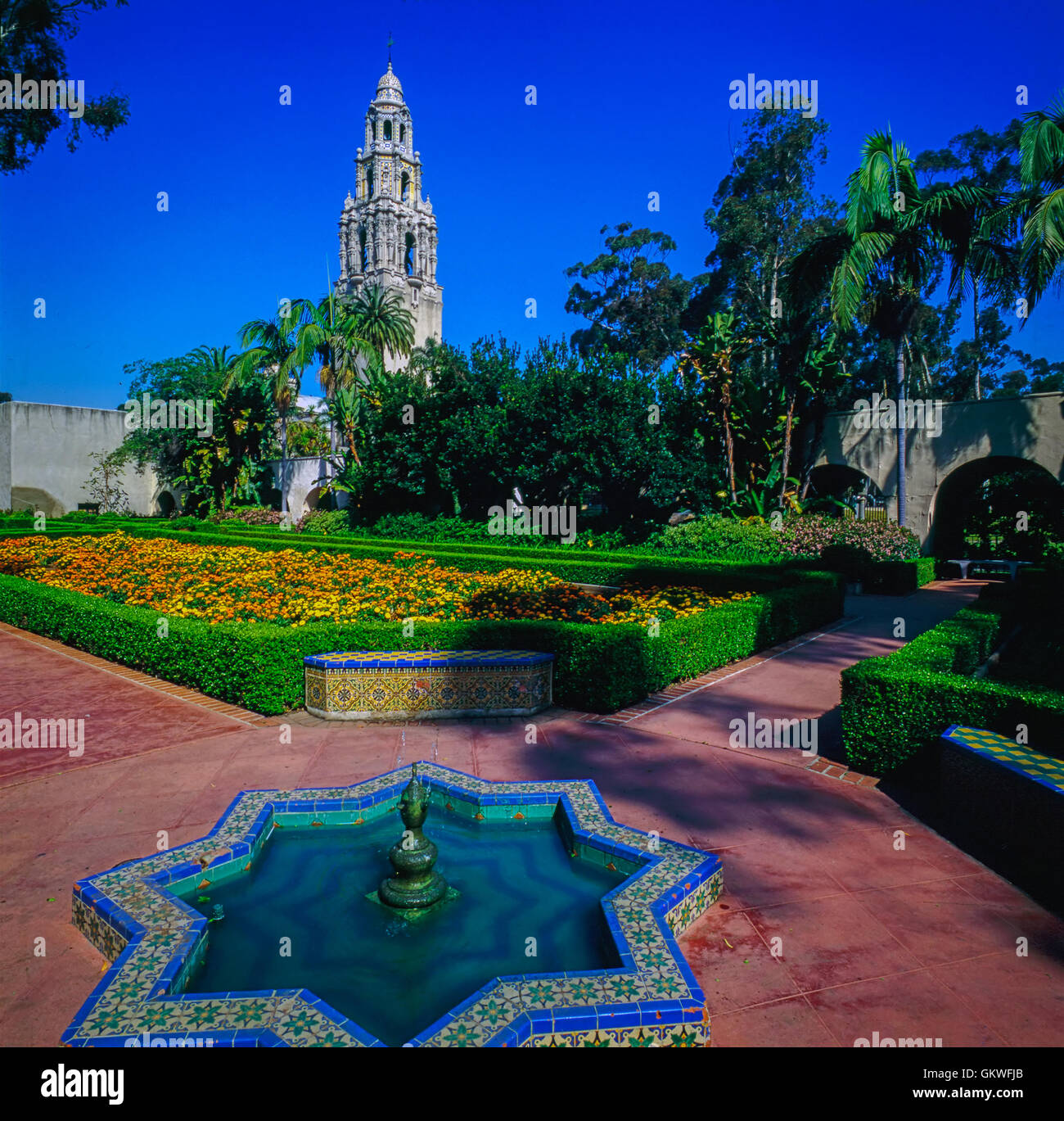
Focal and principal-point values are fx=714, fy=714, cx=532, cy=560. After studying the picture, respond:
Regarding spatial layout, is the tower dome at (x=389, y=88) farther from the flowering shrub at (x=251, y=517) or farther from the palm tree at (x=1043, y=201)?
the palm tree at (x=1043, y=201)

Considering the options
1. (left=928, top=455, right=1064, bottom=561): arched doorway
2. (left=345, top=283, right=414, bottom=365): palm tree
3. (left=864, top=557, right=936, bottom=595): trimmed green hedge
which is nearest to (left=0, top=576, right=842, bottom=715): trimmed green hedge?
(left=864, top=557, right=936, bottom=595): trimmed green hedge

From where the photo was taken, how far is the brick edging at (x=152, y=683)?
24.3ft

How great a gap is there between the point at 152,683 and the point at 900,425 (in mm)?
18971

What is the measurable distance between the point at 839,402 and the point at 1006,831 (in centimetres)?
3569

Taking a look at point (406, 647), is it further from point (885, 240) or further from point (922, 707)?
point (885, 240)

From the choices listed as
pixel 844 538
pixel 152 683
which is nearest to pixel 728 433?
pixel 844 538

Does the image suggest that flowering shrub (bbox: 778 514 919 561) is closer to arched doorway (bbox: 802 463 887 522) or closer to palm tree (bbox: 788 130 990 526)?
arched doorway (bbox: 802 463 887 522)

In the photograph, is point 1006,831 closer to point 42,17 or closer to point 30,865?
point 30,865

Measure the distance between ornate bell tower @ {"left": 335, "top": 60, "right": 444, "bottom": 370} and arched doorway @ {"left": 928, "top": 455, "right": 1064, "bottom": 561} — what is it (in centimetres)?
4527

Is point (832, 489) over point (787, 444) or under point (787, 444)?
under

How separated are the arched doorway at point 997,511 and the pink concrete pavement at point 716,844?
16.3 m

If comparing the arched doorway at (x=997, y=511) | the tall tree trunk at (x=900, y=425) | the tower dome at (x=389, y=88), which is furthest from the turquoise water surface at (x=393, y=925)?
the tower dome at (x=389, y=88)

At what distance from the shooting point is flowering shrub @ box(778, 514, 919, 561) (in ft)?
57.9

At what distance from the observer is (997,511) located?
2588cm
